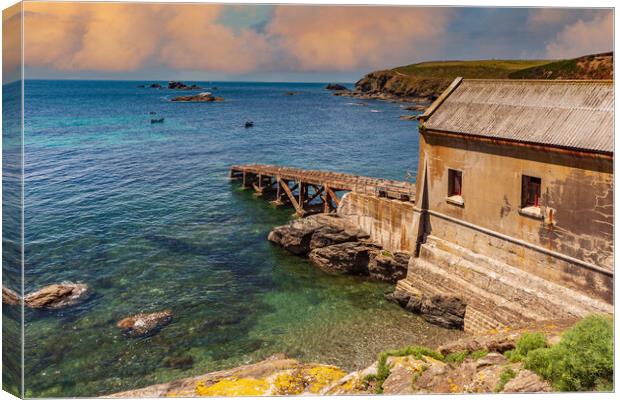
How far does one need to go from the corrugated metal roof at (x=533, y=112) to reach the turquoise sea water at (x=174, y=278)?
7.72 meters

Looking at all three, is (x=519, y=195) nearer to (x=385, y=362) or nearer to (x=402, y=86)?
(x=385, y=362)

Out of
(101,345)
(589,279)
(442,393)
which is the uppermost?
(589,279)

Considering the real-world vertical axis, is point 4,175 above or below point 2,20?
below

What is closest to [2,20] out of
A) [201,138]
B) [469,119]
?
[469,119]

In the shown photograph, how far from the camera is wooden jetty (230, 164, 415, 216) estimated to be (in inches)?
1262

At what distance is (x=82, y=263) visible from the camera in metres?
26.1

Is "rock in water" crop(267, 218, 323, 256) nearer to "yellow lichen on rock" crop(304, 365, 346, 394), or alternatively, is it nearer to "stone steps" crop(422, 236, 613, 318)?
"stone steps" crop(422, 236, 613, 318)

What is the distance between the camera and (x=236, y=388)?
1197 centimetres

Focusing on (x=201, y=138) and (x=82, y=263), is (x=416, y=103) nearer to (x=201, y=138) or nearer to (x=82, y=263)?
(x=201, y=138)

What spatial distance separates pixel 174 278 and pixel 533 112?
16.9 m

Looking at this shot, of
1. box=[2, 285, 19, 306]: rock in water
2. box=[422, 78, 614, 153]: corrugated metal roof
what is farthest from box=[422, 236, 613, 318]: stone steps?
box=[2, 285, 19, 306]: rock in water

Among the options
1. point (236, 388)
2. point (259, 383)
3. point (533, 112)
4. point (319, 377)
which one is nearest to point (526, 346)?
point (319, 377)

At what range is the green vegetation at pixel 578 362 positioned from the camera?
10258 mm

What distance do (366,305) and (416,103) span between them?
108 m
